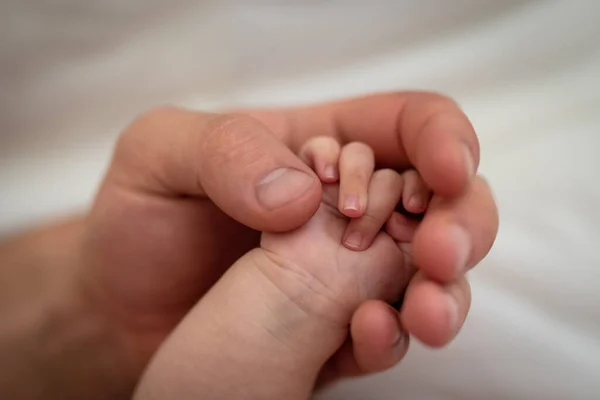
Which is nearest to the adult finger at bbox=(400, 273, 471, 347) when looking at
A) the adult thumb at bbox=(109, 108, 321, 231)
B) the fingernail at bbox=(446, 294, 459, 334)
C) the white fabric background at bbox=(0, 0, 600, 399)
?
the fingernail at bbox=(446, 294, 459, 334)

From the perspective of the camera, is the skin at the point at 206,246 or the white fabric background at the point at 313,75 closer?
the skin at the point at 206,246

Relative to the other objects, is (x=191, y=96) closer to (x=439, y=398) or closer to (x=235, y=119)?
(x=235, y=119)

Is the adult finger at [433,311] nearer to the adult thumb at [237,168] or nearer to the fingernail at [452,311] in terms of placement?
the fingernail at [452,311]

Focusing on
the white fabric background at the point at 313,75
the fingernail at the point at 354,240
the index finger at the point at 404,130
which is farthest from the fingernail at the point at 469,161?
the white fabric background at the point at 313,75

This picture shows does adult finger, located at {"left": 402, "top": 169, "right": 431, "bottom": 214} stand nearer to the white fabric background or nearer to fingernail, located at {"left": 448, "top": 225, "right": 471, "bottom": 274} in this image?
fingernail, located at {"left": 448, "top": 225, "right": 471, "bottom": 274}

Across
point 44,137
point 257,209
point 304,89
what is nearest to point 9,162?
point 44,137

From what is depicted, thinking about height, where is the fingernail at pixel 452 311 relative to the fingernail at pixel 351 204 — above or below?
below

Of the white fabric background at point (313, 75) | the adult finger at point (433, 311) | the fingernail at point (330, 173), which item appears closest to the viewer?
the adult finger at point (433, 311)
